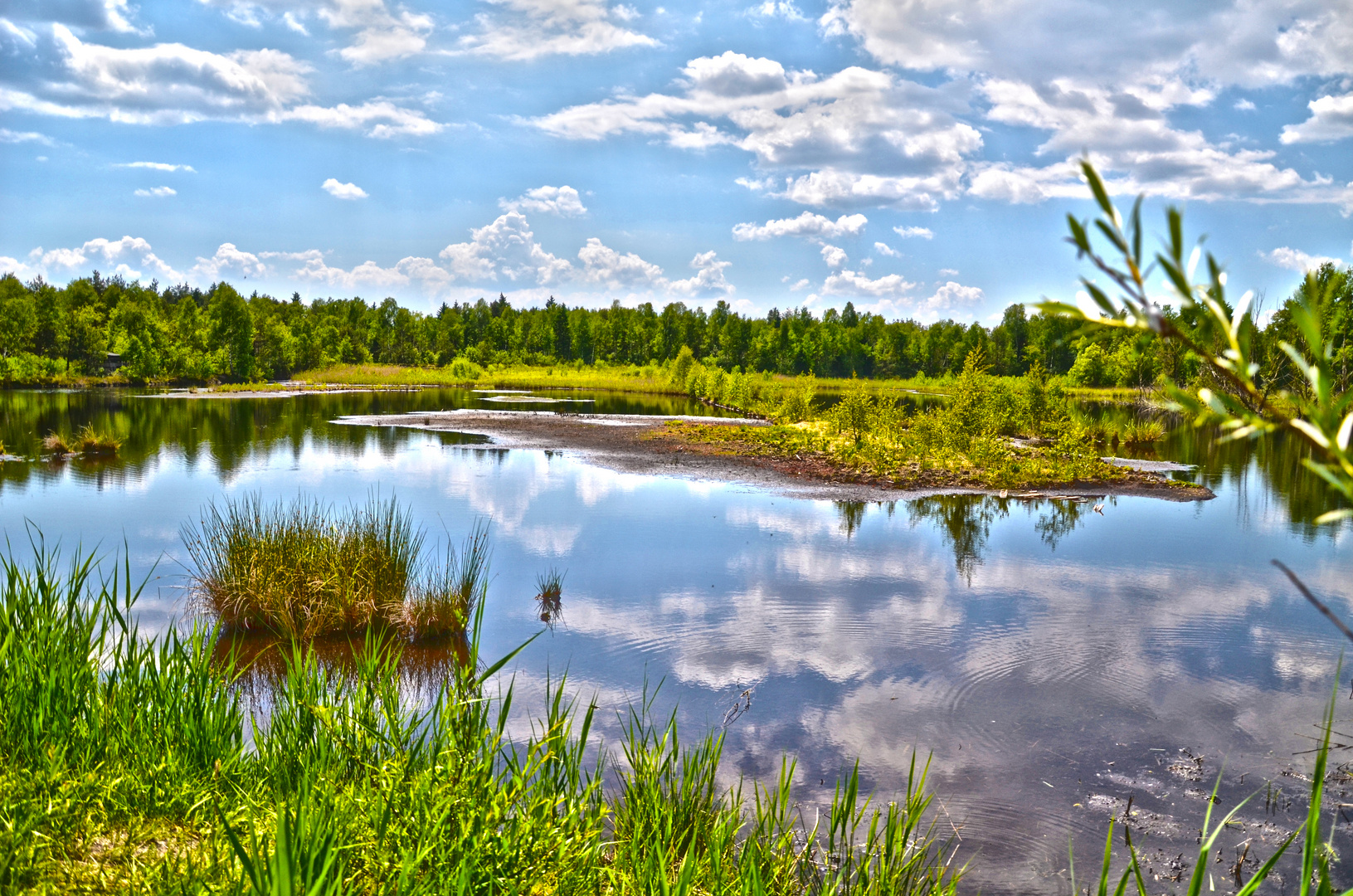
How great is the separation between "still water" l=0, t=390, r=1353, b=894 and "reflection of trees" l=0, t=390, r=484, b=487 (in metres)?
0.64

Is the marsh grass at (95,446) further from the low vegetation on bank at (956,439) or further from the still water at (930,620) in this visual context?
the low vegetation on bank at (956,439)

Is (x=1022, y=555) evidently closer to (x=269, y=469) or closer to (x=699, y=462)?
(x=699, y=462)

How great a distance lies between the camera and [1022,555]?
1418 centimetres

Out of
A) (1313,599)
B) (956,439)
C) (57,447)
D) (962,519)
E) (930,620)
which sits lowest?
(930,620)

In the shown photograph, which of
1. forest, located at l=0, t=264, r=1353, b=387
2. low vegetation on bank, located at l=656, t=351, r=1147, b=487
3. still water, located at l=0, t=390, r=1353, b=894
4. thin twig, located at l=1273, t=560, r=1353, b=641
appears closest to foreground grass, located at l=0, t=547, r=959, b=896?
still water, located at l=0, t=390, r=1353, b=894

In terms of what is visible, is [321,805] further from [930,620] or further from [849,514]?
[849,514]

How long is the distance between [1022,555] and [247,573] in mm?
11307

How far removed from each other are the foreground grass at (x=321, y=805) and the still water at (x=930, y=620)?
68.3 inches

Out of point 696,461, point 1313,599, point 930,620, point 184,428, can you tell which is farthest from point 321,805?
point 184,428

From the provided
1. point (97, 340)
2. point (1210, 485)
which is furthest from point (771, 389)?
point (97, 340)

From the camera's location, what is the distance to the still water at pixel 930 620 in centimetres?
672

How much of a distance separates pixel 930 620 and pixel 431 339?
109865mm

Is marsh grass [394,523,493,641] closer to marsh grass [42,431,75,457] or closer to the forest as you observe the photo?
marsh grass [42,431,75,457]

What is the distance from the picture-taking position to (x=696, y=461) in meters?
25.2
